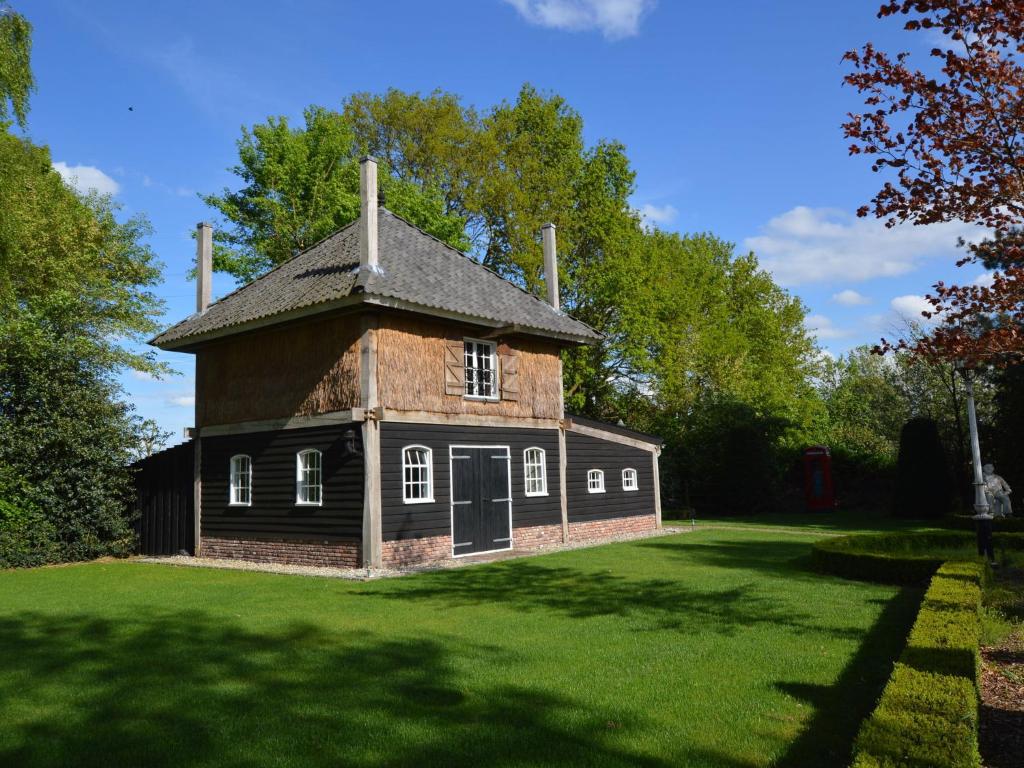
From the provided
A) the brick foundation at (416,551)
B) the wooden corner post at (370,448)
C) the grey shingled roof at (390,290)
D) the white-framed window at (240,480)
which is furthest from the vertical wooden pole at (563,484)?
the white-framed window at (240,480)

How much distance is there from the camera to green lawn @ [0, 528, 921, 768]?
490 cm

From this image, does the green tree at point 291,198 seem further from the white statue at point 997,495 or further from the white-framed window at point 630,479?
the white statue at point 997,495

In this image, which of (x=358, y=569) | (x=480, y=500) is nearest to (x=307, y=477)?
(x=358, y=569)

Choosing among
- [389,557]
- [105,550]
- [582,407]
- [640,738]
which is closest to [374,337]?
[389,557]

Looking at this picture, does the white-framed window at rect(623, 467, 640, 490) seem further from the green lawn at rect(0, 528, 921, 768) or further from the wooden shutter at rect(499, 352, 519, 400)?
the green lawn at rect(0, 528, 921, 768)

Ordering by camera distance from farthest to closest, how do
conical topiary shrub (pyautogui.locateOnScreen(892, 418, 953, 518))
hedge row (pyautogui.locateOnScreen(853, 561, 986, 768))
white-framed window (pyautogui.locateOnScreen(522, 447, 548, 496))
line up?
1. conical topiary shrub (pyautogui.locateOnScreen(892, 418, 953, 518))
2. white-framed window (pyautogui.locateOnScreen(522, 447, 548, 496))
3. hedge row (pyautogui.locateOnScreen(853, 561, 986, 768))

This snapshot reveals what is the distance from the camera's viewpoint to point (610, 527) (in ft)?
69.0

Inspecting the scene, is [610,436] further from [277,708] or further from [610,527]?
[277,708]

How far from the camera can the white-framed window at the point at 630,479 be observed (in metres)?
22.0

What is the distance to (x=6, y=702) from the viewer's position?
6.00 m

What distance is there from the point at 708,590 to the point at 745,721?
18.6 ft

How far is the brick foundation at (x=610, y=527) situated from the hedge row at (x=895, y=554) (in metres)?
7.07

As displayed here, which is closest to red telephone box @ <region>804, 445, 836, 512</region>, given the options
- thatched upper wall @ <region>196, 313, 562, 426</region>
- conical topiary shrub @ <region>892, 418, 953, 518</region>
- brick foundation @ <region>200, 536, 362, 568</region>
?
conical topiary shrub @ <region>892, 418, 953, 518</region>

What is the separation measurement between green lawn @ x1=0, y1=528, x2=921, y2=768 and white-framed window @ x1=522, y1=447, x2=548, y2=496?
6.51 m
